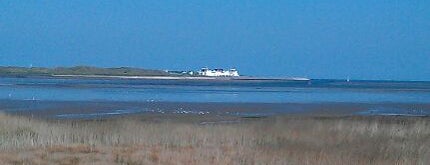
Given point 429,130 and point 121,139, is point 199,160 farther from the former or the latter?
point 429,130

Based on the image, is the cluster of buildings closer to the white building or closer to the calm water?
the white building

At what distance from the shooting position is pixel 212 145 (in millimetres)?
16562

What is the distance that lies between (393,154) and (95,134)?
7.30 m

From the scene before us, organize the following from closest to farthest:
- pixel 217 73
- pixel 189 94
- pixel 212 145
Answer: pixel 212 145
pixel 189 94
pixel 217 73

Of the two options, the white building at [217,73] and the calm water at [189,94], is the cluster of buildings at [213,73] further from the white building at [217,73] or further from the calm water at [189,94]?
the calm water at [189,94]

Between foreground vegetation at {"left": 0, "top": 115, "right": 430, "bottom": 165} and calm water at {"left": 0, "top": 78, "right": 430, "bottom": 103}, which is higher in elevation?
calm water at {"left": 0, "top": 78, "right": 430, "bottom": 103}

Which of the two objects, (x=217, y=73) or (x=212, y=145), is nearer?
(x=212, y=145)

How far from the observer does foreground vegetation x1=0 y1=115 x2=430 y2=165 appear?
13984 millimetres

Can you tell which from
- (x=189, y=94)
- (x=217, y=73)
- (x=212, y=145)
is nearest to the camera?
(x=212, y=145)

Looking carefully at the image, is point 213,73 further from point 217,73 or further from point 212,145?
point 212,145

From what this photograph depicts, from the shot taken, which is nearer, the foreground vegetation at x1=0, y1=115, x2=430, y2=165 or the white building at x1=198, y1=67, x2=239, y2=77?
the foreground vegetation at x1=0, y1=115, x2=430, y2=165

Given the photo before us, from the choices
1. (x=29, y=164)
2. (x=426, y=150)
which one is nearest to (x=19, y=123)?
(x=29, y=164)

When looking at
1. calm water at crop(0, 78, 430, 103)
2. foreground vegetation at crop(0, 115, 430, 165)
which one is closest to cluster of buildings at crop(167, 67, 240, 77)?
calm water at crop(0, 78, 430, 103)

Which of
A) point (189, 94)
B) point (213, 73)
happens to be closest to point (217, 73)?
point (213, 73)
